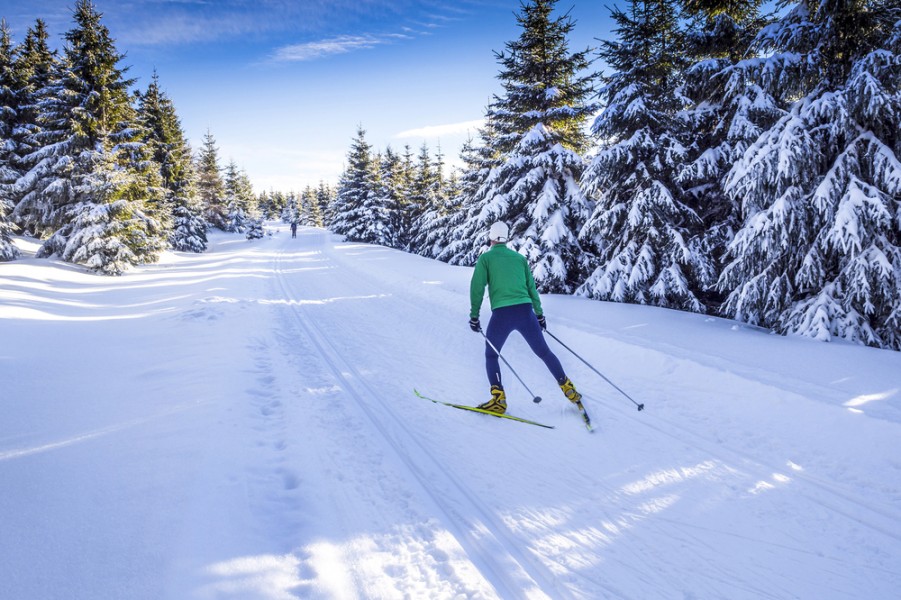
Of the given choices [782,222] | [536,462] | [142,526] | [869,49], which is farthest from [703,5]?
[142,526]

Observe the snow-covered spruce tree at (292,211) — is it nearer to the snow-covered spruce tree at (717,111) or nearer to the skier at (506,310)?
the snow-covered spruce tree at (717,111)

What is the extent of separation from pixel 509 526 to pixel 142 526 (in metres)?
2.53

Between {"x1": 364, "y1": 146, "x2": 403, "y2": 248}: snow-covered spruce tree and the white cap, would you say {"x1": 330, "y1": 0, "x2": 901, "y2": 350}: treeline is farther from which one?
{"x1": 364, "y1": 146, "x2": 403, "y2": 248}: snow-covered spruce tree

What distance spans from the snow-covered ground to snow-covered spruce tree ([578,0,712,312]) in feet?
12.7

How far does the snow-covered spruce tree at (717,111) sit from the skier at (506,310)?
25.7ft

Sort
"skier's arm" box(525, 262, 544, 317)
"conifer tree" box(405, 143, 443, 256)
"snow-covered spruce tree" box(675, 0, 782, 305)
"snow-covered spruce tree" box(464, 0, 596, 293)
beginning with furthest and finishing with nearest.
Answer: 1. "conifer tree" box(405, 143, 443, 256)
2. "snow-covered spruce tree" box(464, 0, 596, 293)
3. "snow-covered spruce tree" box(675, 0, 782, 305)
4. "skier's arm" box(525, 262, 544, 317)

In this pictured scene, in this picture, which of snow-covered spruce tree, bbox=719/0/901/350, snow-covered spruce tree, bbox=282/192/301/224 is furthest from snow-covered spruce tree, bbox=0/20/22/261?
snow-covered spruce tree, bbox=282/192/301/224

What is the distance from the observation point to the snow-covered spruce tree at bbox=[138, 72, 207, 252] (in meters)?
27.9

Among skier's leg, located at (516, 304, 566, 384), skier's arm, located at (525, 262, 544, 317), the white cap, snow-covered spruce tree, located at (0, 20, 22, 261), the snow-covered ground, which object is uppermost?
snow-covered spruce tree, located at (0, 20, 22, 261)

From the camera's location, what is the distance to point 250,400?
4957 millimetres

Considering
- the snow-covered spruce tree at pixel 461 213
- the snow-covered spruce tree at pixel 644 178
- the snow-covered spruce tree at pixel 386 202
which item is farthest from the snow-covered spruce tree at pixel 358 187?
the snow-covered spruce tree at pixel 644 178

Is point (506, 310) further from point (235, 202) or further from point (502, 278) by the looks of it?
point (235, 202)

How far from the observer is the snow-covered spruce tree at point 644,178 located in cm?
1088

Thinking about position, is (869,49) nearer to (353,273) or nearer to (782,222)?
(782,222)
